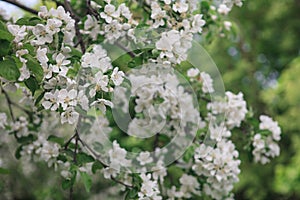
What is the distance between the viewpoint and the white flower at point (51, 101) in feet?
4.80

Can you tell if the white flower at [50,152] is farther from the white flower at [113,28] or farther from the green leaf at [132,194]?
the white flower at [113,28]

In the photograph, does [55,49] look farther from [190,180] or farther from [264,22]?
[264,22]

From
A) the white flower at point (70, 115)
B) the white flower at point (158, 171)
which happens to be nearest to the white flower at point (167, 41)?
the white flower at point (70, 115)

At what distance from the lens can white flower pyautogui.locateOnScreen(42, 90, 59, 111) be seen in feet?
4.80

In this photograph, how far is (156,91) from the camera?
2043mm

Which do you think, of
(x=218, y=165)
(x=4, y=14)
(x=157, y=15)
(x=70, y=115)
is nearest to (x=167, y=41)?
(x=157, y=15)

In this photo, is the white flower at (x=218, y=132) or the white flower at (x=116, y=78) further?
the white flower at (x=218, y=132)

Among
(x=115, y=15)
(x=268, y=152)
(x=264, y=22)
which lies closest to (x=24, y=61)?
(x=115, y=15)

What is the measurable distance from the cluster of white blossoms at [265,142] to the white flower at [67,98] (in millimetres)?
1069

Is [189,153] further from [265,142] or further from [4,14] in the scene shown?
[4,14]

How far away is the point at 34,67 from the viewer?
143 centimetres

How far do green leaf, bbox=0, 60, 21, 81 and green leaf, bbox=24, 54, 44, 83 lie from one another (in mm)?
53

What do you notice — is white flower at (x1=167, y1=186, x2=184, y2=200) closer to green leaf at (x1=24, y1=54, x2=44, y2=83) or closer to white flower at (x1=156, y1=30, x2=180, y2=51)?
white flower at (x1=156, y1=30, x2=180, y2=51)

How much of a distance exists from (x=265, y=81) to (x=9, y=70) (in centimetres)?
729
